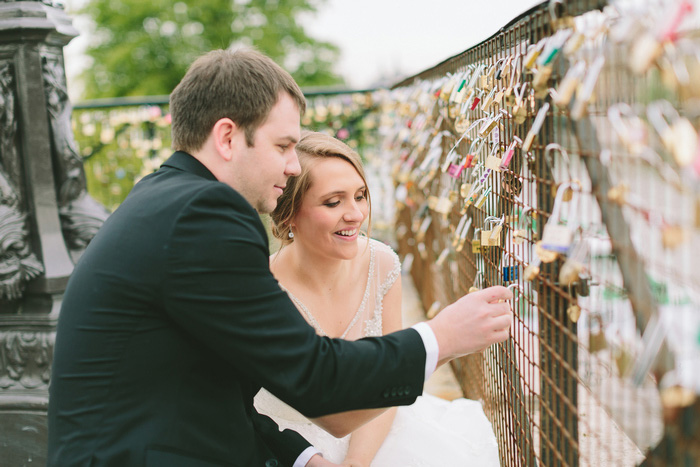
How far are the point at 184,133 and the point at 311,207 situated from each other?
90 cm

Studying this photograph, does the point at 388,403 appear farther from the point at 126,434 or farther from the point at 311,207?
the point at 311,207

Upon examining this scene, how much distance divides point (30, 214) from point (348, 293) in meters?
1.89

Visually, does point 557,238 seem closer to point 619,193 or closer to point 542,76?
point 619,193

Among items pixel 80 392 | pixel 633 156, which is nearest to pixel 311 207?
pixel 80 392

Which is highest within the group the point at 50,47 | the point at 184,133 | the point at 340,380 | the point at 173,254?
the point at 50,47

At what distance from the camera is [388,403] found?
178cm

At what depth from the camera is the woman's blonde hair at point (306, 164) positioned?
9.25 ft

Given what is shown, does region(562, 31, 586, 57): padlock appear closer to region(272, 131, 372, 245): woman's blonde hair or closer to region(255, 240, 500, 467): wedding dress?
region(272, 131, 372, 245): woman's blonde hair

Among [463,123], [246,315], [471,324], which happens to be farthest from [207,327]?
[463,123]

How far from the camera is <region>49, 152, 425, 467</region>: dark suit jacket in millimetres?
1672


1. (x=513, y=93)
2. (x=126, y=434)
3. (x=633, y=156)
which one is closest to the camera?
(x=633, y=156)

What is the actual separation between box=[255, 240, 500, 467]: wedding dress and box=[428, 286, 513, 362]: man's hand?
3.36ft

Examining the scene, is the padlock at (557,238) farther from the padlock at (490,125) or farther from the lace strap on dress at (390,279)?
the lace strap on dress at (390,279)

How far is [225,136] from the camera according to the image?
6.42 ft
